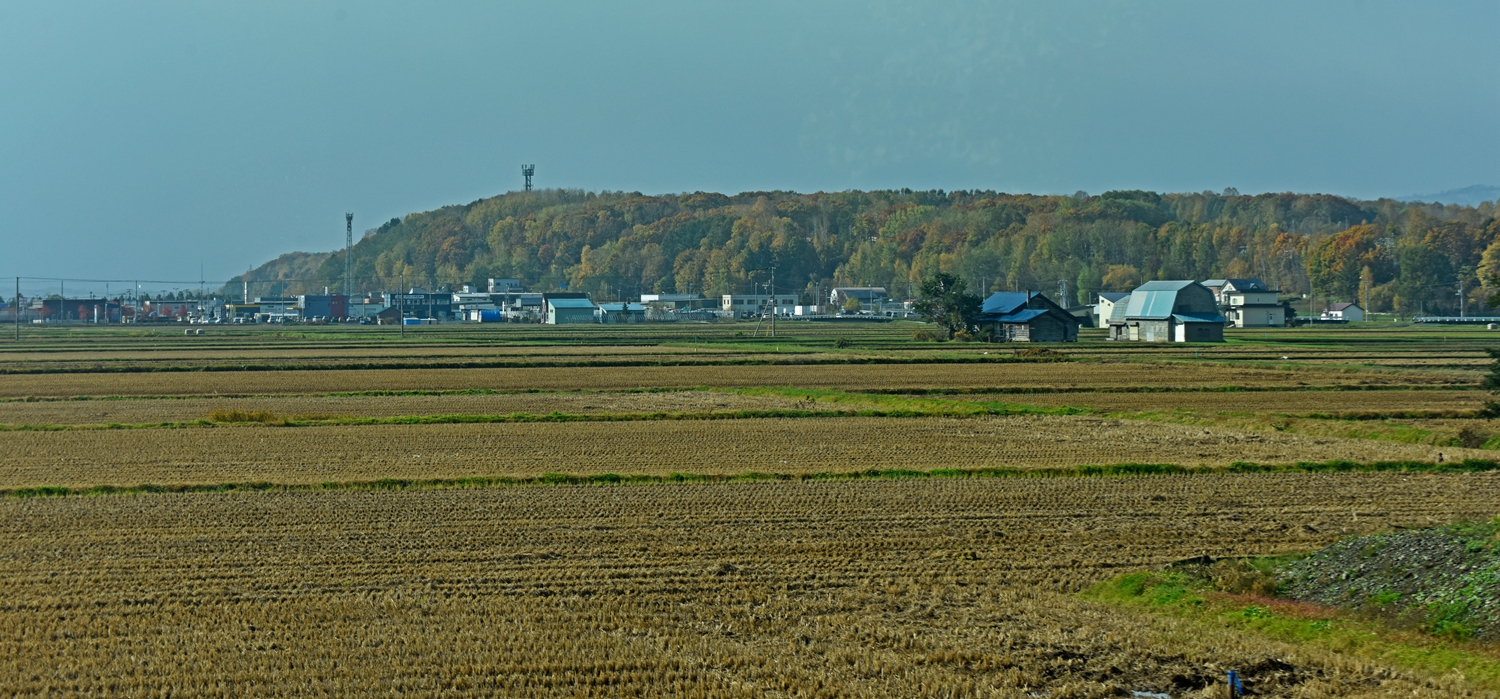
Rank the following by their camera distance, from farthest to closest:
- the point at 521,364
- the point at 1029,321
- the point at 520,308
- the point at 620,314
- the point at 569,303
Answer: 1. the point at 520,308
2. the point at 620,314
3. the point at 569,303
4. the point at 1029,321
5. the point at 521,364

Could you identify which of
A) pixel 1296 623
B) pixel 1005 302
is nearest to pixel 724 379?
pixel 1296 623

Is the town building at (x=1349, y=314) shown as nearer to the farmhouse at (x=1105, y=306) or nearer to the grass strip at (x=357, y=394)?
the farmhouse at (x=1105, y=306)

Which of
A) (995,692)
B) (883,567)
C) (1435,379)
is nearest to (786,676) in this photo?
(995,692)

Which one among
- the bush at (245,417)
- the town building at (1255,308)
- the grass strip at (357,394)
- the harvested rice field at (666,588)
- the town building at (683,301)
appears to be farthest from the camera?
the town building at (683,301)

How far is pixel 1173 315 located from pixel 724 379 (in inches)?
1454

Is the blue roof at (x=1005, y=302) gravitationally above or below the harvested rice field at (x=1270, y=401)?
above

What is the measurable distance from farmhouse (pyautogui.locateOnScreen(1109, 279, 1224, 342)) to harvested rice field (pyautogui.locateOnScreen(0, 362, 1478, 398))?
23.2 m

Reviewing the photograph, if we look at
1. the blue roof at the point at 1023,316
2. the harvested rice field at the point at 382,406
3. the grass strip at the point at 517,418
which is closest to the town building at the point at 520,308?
the blue roof at the point at 1023,316

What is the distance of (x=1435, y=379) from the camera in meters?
34.7

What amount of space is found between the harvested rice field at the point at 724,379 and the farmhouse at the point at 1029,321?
23.1m

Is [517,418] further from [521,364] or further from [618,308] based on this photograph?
[618,308]

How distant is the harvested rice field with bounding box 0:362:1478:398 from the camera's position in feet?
113

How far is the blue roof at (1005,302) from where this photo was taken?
234ft

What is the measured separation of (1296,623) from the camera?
9.93 meters
